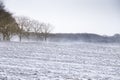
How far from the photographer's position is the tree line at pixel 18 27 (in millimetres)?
55819

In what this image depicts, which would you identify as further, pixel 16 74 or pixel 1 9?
pixel 1 9

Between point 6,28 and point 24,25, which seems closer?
point 6,28

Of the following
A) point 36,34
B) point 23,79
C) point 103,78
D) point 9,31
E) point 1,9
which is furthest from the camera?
point 36,34

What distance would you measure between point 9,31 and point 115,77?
47904 mm

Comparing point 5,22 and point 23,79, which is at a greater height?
point 5,22

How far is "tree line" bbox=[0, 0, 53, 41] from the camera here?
5582 centimetres

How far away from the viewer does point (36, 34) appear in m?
73.7

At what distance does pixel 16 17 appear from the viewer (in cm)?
6812

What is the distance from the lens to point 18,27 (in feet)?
202

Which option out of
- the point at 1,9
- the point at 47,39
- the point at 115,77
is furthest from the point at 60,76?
the point at 47,39

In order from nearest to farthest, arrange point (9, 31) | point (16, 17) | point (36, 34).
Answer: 1. point (9, 31)
2. point (16, 17)
3. point (36, 34)

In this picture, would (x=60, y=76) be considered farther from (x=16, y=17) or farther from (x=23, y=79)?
(x=16, y=17)

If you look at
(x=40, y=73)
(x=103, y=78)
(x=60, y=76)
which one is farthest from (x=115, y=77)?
(x=40, y=73)

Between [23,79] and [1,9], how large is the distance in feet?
182
